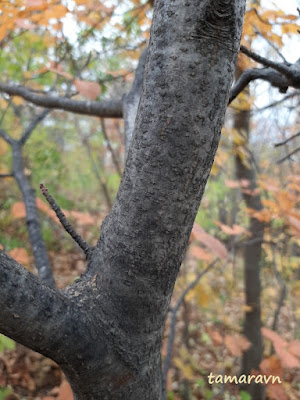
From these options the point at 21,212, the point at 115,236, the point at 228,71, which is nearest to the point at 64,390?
the point at 21,212

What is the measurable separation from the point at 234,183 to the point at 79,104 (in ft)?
5.38

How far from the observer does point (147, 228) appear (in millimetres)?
682

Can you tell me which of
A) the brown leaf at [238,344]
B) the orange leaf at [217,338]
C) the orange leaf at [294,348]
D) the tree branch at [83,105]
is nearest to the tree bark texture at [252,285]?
Answer: the brown leaf at [238,344]

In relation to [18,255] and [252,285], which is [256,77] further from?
[252,285]

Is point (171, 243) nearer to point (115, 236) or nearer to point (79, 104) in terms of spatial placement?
point (115, 236)

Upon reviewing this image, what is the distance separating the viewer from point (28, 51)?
139 inches

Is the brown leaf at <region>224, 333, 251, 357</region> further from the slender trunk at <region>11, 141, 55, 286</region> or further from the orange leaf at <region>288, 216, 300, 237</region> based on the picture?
the slender trunk at <region>11, 141, 55, 286</region>

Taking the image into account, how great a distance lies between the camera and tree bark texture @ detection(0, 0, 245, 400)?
2.06 ft

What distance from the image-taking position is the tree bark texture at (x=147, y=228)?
628mm

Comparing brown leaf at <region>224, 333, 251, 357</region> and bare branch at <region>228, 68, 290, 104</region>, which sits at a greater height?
bare branch at <region>228, 68, 290, 104</region>

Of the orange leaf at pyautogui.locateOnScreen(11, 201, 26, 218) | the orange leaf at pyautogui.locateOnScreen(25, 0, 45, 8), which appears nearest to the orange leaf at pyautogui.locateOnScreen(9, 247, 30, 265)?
the orange leaf at pyautogui.locateOnScreen(11, 201, 26, 218)

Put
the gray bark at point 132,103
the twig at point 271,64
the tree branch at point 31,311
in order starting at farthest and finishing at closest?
1. the gray bark at point 132,103
2. the twig at point 271,64
3. the tree branch at point 31,311

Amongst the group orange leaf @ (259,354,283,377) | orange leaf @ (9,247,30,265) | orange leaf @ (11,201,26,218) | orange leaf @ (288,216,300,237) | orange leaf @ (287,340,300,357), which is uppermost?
orange leaf @ (11,201,26,218)

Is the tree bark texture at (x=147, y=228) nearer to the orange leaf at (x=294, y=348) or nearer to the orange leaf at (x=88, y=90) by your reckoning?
the orange leaf at (x=88, y=90)
